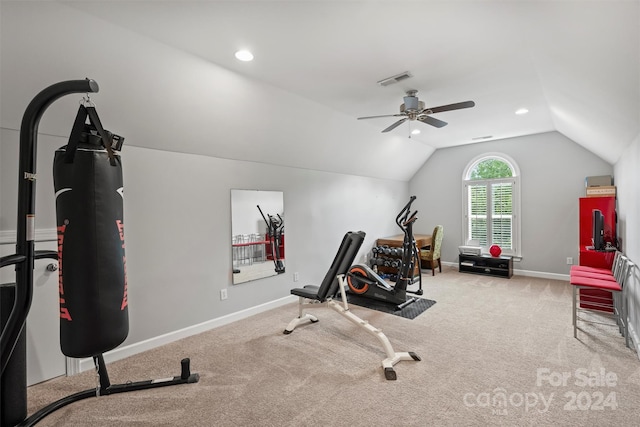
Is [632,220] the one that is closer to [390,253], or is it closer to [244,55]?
[390,253]

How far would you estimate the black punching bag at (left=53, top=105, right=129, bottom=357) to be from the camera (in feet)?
5.74

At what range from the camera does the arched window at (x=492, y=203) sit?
603cm

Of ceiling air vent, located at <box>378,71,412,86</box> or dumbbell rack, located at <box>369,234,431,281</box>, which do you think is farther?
dumbbell rack, located at <box>369,234,431,281</box>

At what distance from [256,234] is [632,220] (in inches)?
167

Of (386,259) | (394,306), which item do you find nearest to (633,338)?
(394,306)

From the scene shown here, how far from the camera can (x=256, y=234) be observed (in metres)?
4.09

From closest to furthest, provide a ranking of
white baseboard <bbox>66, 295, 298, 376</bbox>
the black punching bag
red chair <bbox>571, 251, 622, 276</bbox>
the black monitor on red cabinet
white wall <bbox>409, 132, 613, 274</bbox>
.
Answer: the black punching bag, white baseboard <bbox>66, 295, 298, 376</bbox>, red chair <bbox>571, 251, 622, 276</bbox>, the black monitor on red cabinet, white wall <bbox>409, 132, 613, 274</bbox>

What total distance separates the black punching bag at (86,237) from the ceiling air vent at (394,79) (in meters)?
2.51

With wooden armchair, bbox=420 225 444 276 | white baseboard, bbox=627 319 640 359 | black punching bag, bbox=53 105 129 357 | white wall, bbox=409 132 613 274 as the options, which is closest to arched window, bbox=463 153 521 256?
white wall, bbox=409 132 613 274

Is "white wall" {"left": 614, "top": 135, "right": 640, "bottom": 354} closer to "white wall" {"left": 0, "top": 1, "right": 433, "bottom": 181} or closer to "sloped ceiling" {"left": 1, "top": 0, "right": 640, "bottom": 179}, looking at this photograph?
"sloped ceiling" {"left": 1, "top": 0, "right": 640, "bottom": 179}

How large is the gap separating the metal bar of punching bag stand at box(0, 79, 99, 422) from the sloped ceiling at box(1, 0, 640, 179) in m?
0.68

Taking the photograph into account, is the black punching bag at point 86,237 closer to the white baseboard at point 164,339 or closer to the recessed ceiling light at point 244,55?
the white baseboard at point 164,339

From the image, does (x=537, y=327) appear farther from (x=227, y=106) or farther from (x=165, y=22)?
(x=165, y=22)

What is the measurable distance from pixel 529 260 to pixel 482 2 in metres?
5.49
